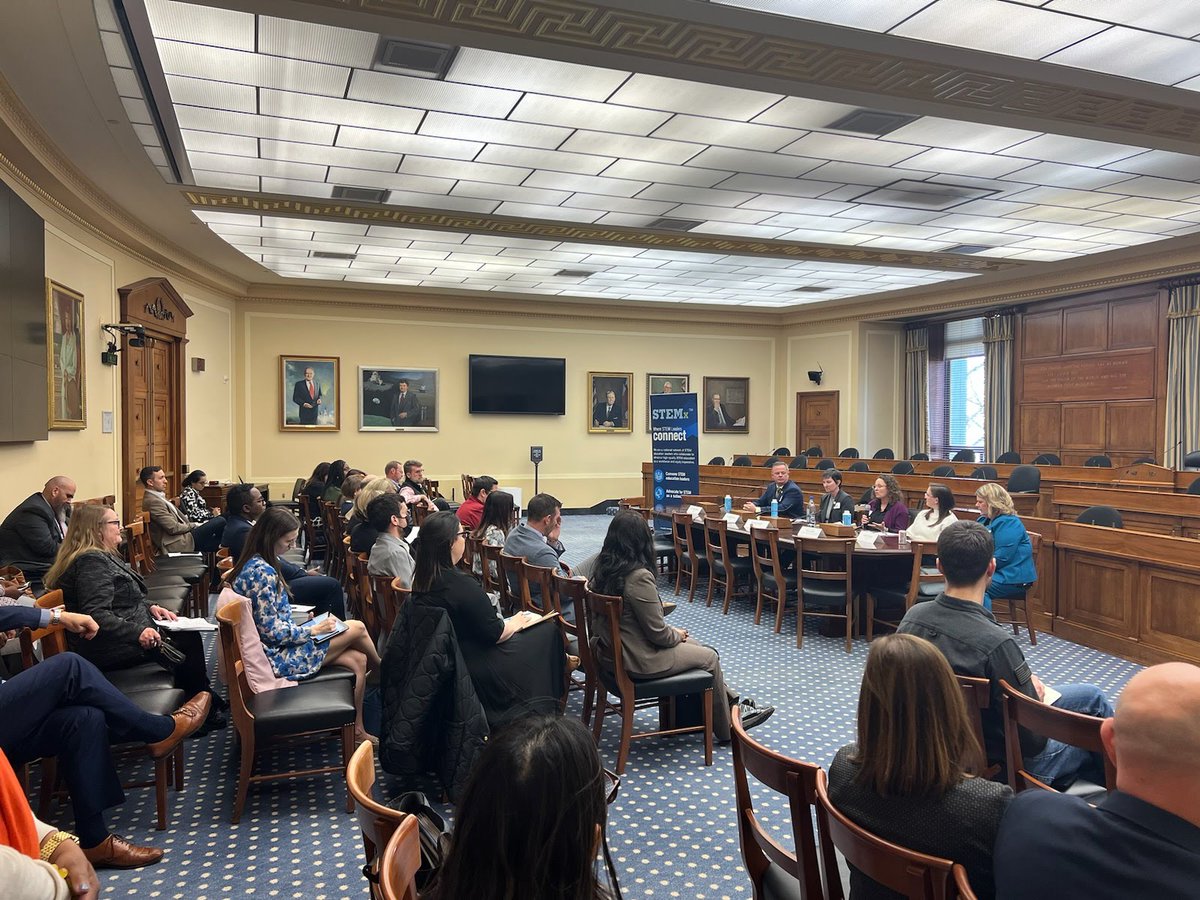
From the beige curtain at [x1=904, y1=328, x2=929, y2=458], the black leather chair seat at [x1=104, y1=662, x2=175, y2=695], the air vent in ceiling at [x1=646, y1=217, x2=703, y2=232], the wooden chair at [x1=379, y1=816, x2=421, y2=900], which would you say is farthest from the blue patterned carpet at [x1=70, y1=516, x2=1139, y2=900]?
the beige curtain at [x1=904, y1=328, x2=929, y2=458]

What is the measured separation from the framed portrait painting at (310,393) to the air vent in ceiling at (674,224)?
21.5 ft

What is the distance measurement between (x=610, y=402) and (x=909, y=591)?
30.7 ft

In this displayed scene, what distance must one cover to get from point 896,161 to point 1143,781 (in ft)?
19.4

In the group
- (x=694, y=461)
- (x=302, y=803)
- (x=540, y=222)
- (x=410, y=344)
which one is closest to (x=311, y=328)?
(x=410, y=344)

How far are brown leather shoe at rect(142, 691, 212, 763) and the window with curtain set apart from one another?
1272cm

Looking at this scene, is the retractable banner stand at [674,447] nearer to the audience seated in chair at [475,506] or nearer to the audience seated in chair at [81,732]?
the audience seated in chair at [475,506]

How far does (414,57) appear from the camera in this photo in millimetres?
4480

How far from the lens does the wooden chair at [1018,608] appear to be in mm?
5809

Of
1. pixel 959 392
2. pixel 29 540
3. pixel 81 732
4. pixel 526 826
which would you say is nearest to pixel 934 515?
pixel 81 732

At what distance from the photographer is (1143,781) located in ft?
4.41

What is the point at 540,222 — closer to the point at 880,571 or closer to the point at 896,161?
the point at 896,161

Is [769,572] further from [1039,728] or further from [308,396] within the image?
[308,396]

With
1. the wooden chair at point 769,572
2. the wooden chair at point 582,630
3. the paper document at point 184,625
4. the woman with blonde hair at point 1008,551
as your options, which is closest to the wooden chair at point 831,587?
the wooden chair at point 769,572

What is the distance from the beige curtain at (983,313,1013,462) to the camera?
12.6 meters
